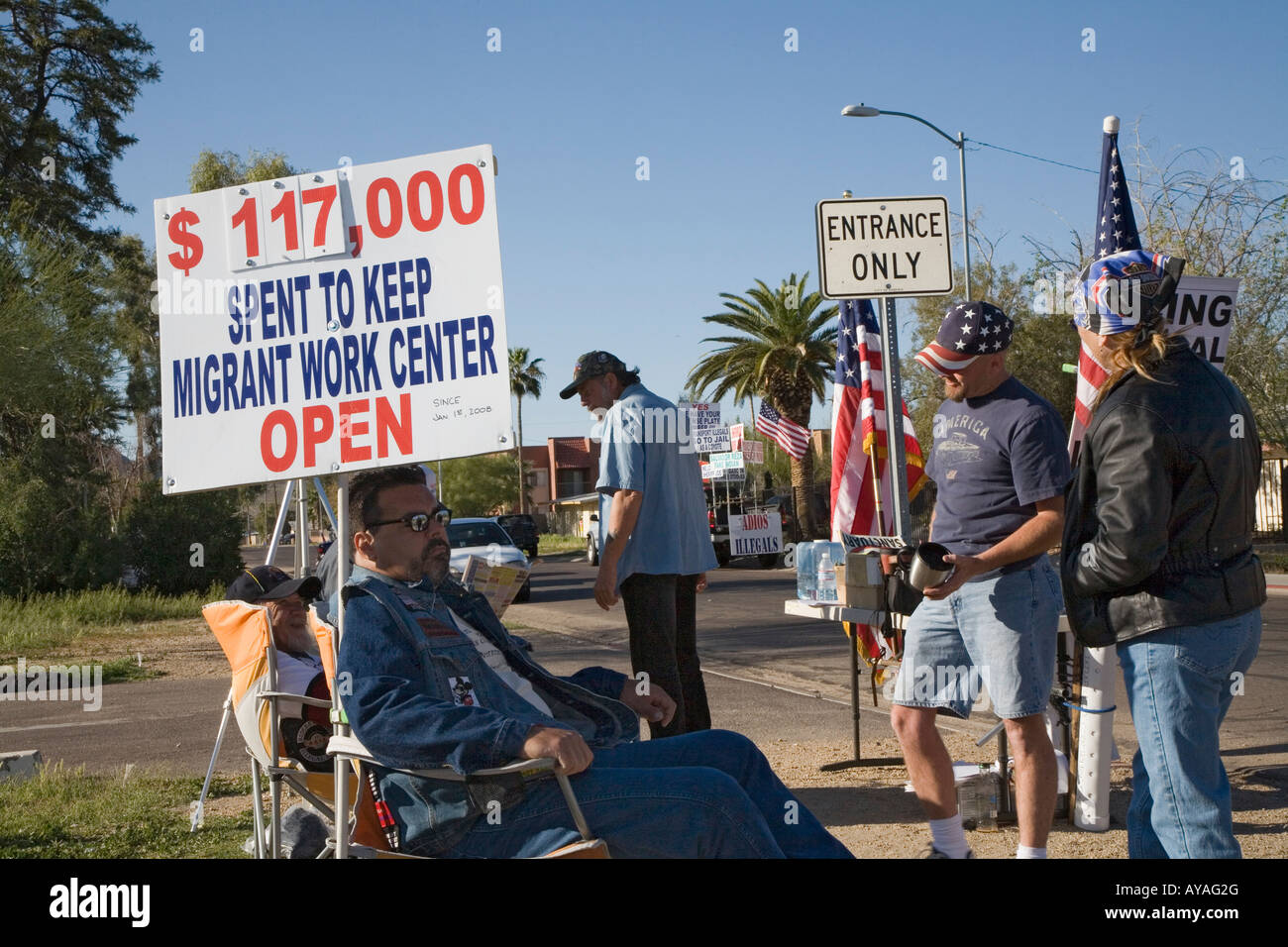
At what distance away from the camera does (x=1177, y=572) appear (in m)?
3.07

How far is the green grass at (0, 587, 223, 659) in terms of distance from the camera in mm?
15797

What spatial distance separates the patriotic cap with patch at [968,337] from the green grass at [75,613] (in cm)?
1380

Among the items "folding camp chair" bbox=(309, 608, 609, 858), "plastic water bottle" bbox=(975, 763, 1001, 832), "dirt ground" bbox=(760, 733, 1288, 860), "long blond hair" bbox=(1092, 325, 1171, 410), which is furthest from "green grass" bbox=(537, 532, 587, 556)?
"long blond hair" bbox=(1092, 325, 1171, 410)

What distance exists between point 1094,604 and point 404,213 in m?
2.28

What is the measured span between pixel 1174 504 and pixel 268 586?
3378mm

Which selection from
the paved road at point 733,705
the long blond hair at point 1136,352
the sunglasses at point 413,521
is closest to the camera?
the long blond hair at point 1136,352

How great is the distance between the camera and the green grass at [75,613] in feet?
51.8

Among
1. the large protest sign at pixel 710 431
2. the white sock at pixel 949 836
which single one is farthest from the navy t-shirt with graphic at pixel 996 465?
the large protest sign at pixel 710 431

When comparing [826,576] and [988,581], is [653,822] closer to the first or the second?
[988,581]

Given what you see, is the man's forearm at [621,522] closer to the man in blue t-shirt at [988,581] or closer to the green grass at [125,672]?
the man in blue t-shirt at [988,581]

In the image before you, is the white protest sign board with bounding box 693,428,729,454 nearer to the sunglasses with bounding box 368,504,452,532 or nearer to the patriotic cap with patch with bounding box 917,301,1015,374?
the patriotic cap with patch with bounding box 917,301,1015,374

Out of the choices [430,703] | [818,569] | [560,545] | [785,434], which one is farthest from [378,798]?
[560,545]
